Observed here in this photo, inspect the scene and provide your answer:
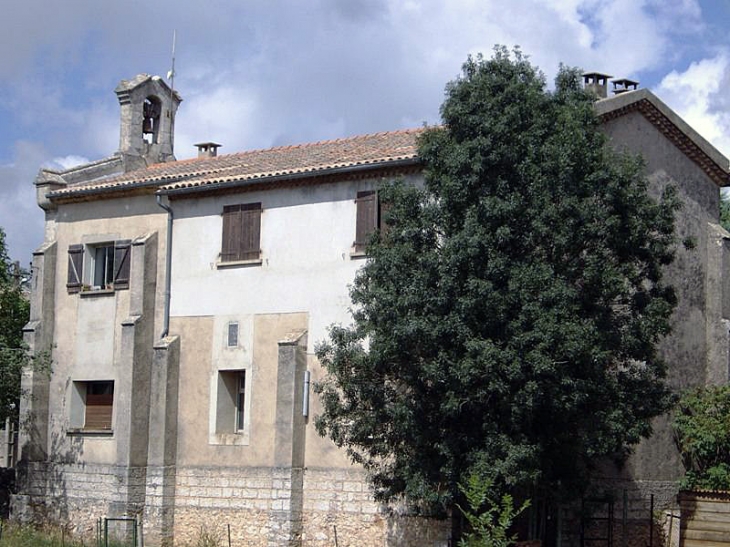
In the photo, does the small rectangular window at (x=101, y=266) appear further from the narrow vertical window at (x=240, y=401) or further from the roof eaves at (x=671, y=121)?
the roof eaves at (x=671, y=121)

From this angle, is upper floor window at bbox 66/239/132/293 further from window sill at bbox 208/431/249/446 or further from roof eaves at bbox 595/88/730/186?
roof eaves at bbox 595/88/730/186

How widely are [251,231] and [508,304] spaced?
9919 mm

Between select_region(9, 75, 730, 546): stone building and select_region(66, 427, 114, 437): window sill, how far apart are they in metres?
0.05

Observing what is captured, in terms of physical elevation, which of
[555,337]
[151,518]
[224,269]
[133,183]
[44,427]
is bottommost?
[151,518]

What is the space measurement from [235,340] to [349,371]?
685 centimetres

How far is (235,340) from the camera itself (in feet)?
96.1

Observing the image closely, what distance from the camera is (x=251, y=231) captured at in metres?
29.4

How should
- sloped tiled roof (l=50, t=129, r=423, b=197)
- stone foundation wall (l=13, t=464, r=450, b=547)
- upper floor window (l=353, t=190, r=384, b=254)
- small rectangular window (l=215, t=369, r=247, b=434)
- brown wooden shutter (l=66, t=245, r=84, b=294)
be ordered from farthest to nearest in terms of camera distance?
brown wooden shutter (l=66, t=245, r=84, b=294) → small rectangular window (l=215, t=369, r=247, b=434) → sloped tiled roof (l=50, t=129, r=423, b=197) → upper floor window (l=353, t=190, r=384, b=254) → stone foundation wall (l=13, t=464, r=450, b=547)

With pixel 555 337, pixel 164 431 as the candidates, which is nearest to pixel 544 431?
pixel 555 337

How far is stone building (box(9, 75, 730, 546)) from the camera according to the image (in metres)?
27.4

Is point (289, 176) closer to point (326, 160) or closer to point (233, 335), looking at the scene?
point (326, 160)

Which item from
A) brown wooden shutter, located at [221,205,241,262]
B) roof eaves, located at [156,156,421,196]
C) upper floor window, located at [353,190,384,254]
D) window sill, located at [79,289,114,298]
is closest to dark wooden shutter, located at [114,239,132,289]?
window sill, located at [79,289,114,298]

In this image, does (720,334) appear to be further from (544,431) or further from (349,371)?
(349,371)

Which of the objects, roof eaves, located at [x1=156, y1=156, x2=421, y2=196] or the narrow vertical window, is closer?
roof eaves, located at [x1=156, y1=156, x2=421, y2=196]
